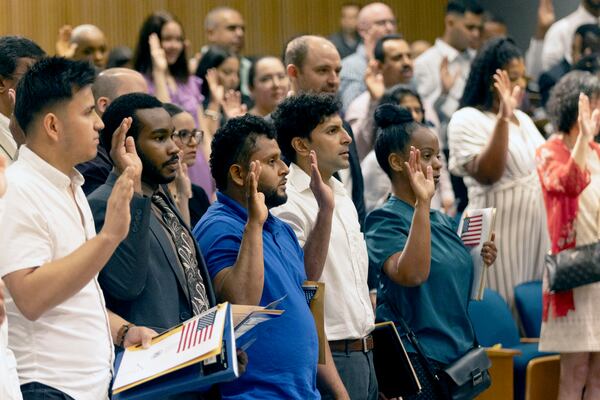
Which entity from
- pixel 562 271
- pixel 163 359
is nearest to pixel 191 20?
pixel 562 271

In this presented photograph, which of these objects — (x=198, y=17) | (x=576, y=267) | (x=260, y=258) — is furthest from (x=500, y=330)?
(x=198, y=17)

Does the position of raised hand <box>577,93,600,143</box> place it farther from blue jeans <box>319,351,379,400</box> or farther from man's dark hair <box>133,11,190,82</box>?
man's dark hair <box>133,11,190,82</box>

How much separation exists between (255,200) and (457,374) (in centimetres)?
128

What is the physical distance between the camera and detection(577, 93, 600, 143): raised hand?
17.2 ft

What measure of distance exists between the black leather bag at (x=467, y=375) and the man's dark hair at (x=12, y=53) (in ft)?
5.75

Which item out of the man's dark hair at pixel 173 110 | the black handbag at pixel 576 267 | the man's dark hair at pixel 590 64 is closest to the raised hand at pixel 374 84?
the man's dark hair at pixel 590 64

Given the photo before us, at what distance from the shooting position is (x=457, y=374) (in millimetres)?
4270

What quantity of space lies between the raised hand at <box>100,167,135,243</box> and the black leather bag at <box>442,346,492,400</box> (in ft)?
6.01

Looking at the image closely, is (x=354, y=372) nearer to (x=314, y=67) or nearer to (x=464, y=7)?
(x=314, y=67)

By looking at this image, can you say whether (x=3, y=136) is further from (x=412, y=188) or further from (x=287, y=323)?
(x=412, y=188)

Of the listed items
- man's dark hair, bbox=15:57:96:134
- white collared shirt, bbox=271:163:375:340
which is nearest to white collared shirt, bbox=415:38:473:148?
white collared shirt, bbox=271:163:375:340

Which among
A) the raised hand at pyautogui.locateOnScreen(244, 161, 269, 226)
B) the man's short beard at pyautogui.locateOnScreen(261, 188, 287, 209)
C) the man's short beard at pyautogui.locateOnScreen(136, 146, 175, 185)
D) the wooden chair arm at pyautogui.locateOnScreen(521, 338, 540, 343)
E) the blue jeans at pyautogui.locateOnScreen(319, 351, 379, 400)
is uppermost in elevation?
the man's short beard at pyautogui.locateOnScreen(136, 146, 175, 185)

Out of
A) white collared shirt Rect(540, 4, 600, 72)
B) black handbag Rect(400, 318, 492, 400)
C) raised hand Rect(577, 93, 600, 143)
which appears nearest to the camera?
black handbag Rect(400, 318, 492, 400)

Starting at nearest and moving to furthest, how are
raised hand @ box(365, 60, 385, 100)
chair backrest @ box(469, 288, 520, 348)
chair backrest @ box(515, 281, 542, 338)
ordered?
chair backrest @ box(469, 288, 520, 348) → chair backrest @ box(515, 281, 542, 338) → raised hand @ box(365, 60, 385, 100)
